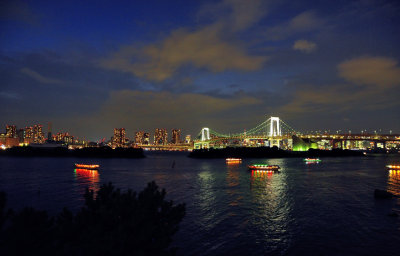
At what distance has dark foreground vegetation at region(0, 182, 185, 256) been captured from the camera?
7.00 meters

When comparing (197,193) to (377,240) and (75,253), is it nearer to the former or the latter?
(377,240)

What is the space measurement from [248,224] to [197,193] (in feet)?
44.2

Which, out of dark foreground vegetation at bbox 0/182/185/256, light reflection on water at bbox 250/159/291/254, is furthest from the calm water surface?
dark foreground vegetation at bbox 0/182/185/256

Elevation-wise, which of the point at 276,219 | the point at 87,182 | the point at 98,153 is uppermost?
the point at 98,153

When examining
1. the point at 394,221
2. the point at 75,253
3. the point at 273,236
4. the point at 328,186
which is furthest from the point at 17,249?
the point at 328,186

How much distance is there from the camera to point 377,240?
1720 centimetres

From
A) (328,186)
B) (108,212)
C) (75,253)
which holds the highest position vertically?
(108,212)

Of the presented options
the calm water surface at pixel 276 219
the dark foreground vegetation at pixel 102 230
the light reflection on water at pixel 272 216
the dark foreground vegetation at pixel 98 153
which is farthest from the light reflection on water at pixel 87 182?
the dark foreground vegetation at pixel 98 153

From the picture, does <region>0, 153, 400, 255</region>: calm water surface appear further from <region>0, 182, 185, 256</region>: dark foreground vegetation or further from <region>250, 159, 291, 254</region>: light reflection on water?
<region>0, 182, 185, 256</region>: dark foreground vegetation

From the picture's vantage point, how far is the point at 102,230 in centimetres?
743

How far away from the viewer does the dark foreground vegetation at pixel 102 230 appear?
7.00m

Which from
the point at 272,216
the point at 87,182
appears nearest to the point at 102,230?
the point at 272,216

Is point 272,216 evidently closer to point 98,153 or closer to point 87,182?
point 87,182

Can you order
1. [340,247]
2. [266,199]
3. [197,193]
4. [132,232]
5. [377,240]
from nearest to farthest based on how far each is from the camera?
[132,232]
[340,247]
[377,240]
[266,199]
[197,193]
